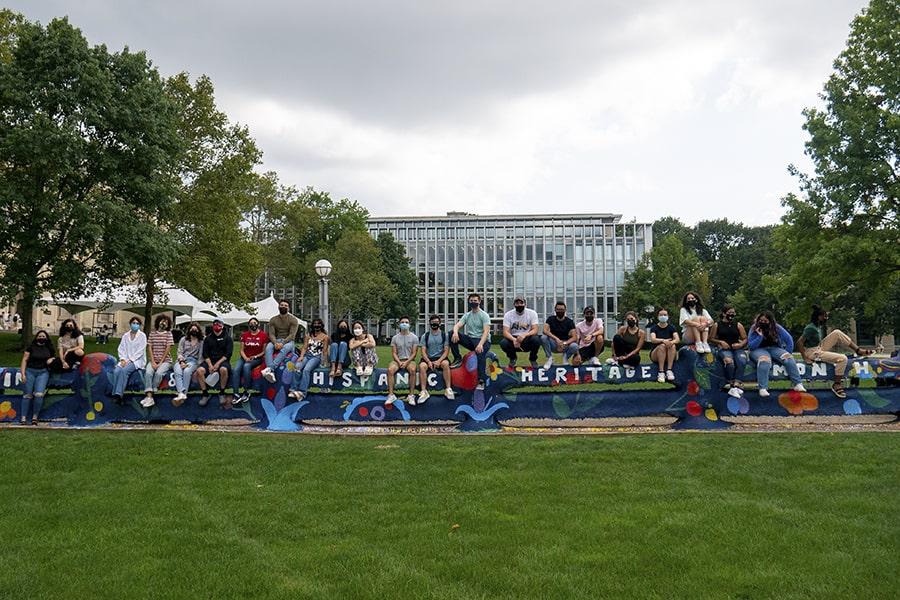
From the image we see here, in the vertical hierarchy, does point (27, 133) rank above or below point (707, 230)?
below

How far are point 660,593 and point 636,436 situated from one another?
540cm

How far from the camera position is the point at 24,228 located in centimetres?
1998

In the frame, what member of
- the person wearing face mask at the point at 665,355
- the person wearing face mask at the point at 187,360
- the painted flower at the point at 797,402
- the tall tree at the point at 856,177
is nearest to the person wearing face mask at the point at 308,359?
the person wearing face mask at the point at 187,360

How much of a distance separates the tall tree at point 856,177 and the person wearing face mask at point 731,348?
13915 mm

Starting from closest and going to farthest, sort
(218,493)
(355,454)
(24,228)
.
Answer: (218,493) < (355,454) < (24,228)

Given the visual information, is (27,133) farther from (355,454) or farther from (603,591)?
(603,591)

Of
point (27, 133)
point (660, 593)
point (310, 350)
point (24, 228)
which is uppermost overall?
point (27, 133)

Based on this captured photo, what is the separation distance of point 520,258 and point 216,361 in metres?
69.9

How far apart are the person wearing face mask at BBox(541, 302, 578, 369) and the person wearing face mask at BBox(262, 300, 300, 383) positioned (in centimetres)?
449

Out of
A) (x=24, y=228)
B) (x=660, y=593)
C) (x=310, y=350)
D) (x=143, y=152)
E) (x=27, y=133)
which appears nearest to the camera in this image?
(x=660, y=593)

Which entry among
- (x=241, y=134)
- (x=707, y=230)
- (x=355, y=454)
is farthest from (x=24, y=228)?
(x=707, y=230)

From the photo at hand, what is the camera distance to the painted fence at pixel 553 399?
9.88 m

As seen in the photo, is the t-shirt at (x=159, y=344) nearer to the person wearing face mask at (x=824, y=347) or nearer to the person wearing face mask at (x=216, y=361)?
the person wearing face mask at (x=216, y=361)

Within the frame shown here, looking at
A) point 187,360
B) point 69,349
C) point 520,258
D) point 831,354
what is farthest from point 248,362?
point 520,258
